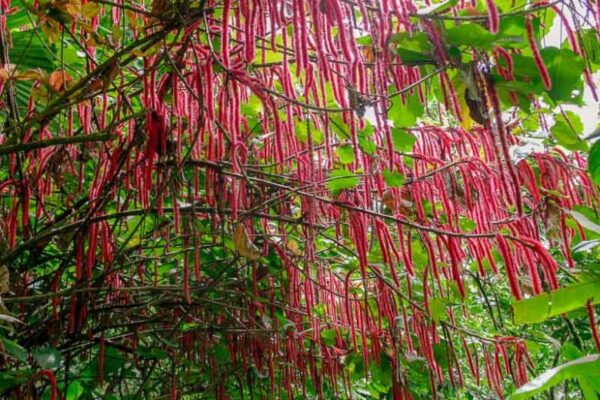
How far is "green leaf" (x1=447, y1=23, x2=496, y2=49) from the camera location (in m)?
0.93

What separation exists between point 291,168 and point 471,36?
1109mm

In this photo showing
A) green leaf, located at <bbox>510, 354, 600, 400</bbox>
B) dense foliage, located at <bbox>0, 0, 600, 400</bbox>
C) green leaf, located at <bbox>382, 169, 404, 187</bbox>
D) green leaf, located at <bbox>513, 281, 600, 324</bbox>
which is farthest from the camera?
green leaf, located at <bbox>382, 169, 404, 187</bbox>

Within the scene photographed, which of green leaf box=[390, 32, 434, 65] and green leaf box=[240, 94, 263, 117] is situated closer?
green leaf box=[390, 32, 434, 65]

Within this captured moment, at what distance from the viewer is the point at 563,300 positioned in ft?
3.00

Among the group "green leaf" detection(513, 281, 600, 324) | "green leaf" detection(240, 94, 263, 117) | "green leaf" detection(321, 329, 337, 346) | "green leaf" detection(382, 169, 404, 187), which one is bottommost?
"green leaf" detection(321, 329, 337, 346)

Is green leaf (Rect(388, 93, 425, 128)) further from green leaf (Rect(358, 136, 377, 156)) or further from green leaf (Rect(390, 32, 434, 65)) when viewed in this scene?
green leaf (Rect(390, 32, 434, 65))

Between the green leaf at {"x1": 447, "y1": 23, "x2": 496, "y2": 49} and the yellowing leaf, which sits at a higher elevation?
the yellowing leaf

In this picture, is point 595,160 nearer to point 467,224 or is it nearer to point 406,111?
point 406,111

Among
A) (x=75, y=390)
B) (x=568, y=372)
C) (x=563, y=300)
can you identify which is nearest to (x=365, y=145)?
(x=563, y=300)

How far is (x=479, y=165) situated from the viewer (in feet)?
5.07

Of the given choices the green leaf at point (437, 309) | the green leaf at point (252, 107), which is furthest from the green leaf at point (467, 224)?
the green leaf at point (252, 107)

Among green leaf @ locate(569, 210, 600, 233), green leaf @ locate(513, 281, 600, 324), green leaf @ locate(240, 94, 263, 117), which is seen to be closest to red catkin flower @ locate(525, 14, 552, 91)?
green leaf @ locate(569, 210, 600, 233)

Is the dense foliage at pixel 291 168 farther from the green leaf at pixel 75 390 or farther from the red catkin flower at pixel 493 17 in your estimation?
the green leaf at pixel 75 390

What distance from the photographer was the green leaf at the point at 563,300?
897mm
